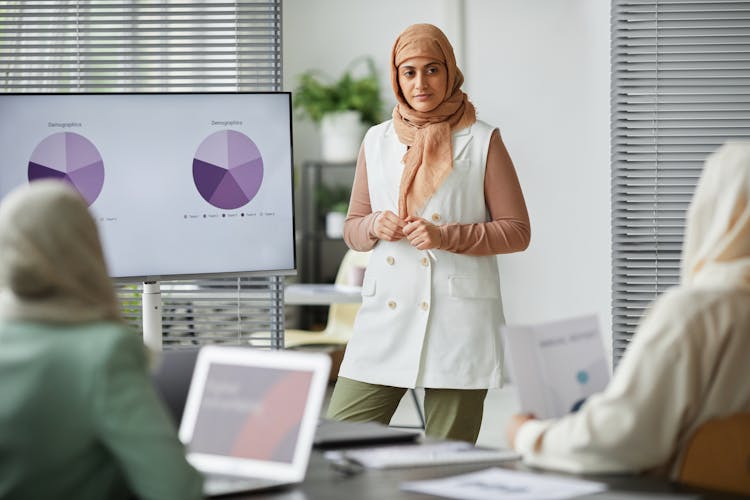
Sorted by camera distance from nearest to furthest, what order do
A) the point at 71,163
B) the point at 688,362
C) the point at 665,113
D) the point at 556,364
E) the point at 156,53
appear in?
1. the point at 688,362
2. the point at 556,364
3. the point at 71,163
4. the point at 156,53
5. the point at 665,113

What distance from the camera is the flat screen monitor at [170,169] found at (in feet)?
11.2

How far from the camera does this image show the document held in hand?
1939 mm

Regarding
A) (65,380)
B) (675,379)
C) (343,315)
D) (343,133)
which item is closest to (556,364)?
(675,379)

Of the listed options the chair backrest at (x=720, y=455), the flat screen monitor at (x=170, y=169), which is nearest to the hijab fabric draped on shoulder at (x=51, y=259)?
the chair backrest at (x=720, y=455)

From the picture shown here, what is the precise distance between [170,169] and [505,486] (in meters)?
2.04

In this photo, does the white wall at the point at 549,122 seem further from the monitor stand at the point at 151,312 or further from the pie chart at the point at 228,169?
the monitor stand at the point at 151,312

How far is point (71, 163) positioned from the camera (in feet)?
11.3

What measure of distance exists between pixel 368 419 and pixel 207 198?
96cm

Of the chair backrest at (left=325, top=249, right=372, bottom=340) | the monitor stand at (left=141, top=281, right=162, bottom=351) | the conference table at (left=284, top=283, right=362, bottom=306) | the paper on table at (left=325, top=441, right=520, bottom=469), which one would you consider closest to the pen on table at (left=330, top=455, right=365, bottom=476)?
the paper on table at (left=325, top=441, right=520, bottom=469)

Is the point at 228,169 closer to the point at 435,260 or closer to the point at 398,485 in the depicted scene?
the point at 435,260

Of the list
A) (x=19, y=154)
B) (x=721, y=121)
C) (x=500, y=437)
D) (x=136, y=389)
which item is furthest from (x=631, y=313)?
(x=136, y=389)

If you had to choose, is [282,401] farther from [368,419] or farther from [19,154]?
[19,154]

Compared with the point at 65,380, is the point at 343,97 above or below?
above

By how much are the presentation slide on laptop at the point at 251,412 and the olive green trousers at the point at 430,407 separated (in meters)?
1.11
